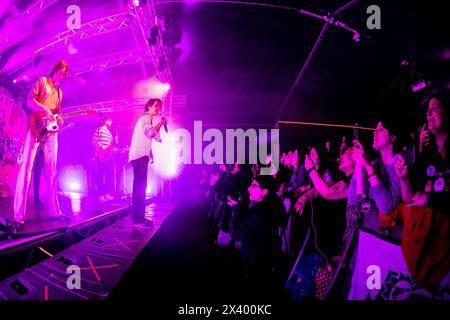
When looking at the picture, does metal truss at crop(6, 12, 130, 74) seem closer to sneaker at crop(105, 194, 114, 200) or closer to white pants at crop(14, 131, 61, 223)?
white pants at crop(14, 131, 61, 223)

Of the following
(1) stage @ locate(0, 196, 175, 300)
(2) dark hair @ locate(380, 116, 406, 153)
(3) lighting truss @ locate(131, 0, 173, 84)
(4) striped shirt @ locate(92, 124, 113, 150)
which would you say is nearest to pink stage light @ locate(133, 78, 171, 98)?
(3) lighting truss @ locate(131, 0, 173, 84)

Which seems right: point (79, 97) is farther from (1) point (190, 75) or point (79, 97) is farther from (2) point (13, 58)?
(1) point (190, 75)

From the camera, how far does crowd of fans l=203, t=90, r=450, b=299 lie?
1227 millimetres

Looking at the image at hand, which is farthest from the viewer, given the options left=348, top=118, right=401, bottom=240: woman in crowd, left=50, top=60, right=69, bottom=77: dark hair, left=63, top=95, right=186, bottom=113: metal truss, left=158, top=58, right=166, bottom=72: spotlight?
left=63, top=95, right=186, bottom=113: metal truss

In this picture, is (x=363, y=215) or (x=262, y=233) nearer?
(x=363, y=215)

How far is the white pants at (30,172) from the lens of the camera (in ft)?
5.85

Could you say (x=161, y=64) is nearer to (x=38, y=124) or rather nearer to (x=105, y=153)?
(x=105, y=153)

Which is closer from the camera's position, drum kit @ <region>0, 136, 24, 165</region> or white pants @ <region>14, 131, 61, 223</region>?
white pants @ <region>14, 131, 61, 223</region>

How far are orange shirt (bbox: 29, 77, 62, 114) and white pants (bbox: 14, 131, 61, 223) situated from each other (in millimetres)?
309

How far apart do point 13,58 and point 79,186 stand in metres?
3.69

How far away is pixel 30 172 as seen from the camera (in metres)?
1.88

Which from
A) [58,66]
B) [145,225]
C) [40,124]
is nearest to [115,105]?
[58,66]

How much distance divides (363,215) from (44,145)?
121 inches

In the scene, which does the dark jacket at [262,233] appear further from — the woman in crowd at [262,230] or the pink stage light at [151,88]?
the pink stage light at [151,88]
